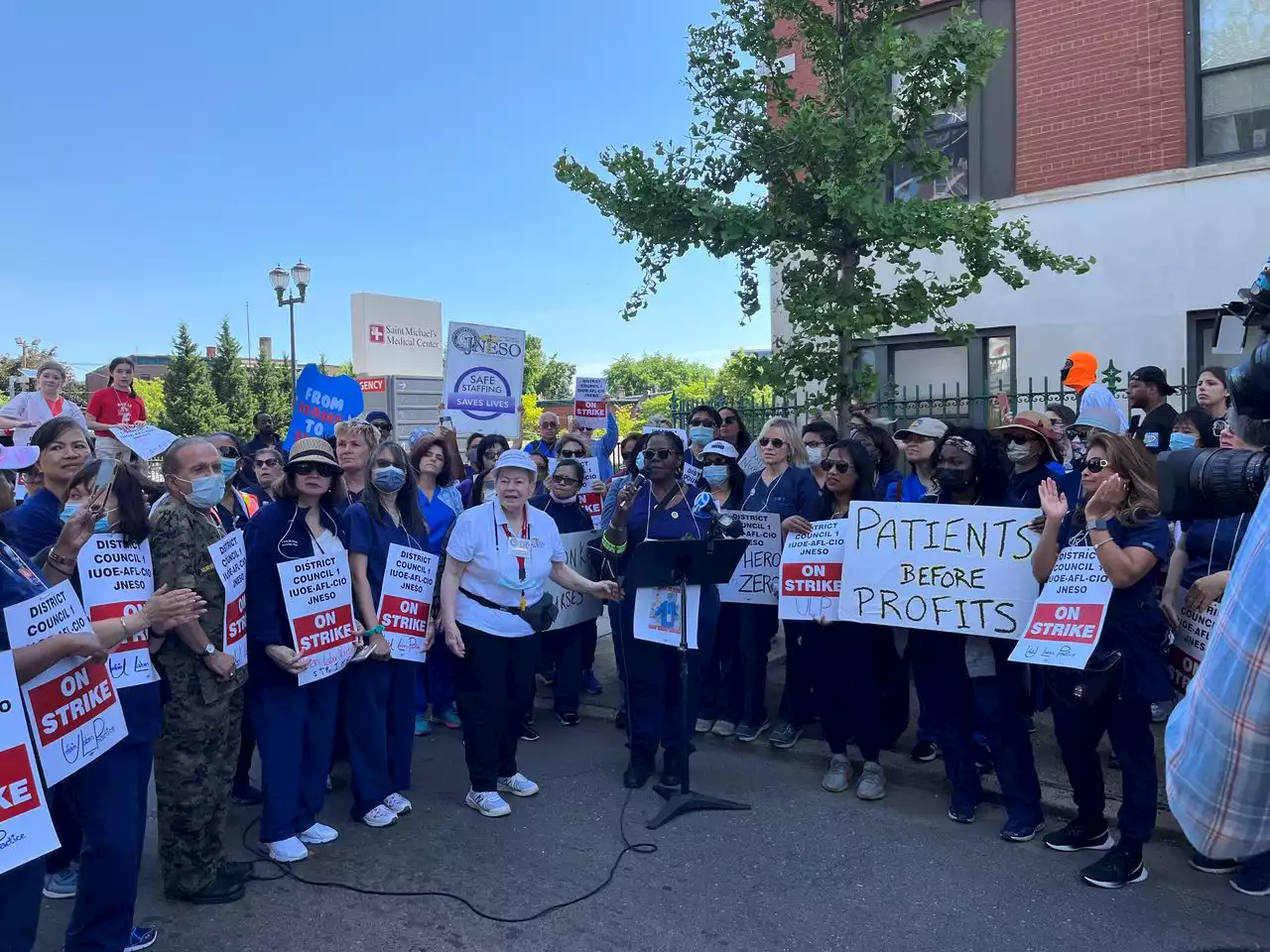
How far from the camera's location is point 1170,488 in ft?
6.46

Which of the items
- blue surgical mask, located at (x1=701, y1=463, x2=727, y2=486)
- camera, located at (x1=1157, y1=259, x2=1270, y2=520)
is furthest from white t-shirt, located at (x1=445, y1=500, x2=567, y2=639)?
camera, located at (x1=1157, y1=259, x2=1270, y2=520)

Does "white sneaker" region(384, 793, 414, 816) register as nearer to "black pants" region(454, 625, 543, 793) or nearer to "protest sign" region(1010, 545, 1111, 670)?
"black pants" region(454, 625, 543, 793)

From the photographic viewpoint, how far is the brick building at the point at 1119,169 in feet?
34.7

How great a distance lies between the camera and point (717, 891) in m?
4.32

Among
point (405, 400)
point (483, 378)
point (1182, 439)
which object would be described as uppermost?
point (405, 400)

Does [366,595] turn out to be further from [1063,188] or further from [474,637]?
[1063,188]

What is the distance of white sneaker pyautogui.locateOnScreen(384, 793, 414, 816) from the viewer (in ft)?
17.3

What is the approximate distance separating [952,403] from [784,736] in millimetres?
7013

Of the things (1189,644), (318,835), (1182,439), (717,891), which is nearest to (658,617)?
(717,891)

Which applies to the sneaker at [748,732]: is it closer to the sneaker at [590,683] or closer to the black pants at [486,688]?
the sneaker at [590,683]

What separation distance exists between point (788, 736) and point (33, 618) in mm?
4666

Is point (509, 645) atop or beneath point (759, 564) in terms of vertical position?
beneath

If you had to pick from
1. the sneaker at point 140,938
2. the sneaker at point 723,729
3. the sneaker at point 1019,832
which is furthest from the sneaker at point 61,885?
the sneaker at point 1019,832

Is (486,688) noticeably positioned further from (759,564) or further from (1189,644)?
(1189,644)
